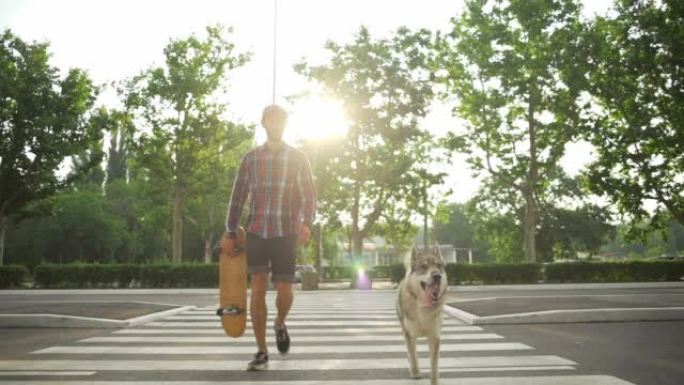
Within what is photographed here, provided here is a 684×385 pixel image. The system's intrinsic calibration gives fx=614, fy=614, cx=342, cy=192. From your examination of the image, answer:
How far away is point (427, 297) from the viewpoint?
15.4ft

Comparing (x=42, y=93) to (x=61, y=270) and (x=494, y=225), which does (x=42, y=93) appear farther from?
(x=494, y=225)

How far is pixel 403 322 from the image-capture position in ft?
17.0

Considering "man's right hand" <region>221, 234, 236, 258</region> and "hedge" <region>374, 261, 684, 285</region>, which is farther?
"hedge" <region>374, 261, 684, 285</region>

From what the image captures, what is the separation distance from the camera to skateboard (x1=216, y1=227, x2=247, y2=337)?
229 inches

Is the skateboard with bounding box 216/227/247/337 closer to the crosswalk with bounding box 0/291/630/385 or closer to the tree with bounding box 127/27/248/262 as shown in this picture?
the crosswalk with bounding box 0/291/630/385

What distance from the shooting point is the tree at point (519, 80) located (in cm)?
3081

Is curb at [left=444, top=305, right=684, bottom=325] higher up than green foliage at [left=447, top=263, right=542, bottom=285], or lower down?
lower down

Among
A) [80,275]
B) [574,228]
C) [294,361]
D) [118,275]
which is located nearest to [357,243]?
[118,275]

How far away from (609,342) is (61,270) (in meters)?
27.1

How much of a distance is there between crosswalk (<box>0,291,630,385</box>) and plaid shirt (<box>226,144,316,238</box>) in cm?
134

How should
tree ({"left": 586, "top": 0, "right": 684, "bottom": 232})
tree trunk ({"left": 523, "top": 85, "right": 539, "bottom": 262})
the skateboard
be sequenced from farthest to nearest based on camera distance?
tree trunk ({"left": 523, "top": 85, "right": 539, "bottom": 262}), tree ({"left": 586, "top": 0, "right": 684, "bottom": 232}), the skateboard

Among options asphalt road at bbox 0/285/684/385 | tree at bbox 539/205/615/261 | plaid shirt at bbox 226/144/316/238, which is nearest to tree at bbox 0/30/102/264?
asphalt road at bbox 0/285/684/385

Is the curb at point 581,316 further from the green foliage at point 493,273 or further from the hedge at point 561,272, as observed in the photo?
the green foliage at point 493,273

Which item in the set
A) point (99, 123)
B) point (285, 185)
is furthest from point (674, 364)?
point (99, 123)
